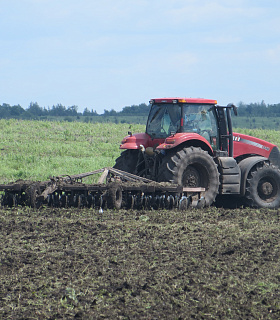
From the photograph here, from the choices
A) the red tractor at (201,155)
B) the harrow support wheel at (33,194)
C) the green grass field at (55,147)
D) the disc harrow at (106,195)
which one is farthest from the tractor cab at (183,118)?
the green grass field at (55,147)

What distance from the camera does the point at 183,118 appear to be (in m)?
11.4

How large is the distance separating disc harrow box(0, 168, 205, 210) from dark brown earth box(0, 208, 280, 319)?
51cm

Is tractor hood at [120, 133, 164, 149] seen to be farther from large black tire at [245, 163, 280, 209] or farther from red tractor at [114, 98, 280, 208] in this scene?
large black tire at [245, 163, 280, 209]

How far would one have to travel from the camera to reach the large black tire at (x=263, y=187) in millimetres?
12047

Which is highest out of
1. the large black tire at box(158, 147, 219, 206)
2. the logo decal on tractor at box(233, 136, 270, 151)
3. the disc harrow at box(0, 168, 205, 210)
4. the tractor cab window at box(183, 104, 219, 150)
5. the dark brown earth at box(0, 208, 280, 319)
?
the tractor cab window at box(183, 104, 219, 150)

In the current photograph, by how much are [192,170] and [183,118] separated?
3.54 ft

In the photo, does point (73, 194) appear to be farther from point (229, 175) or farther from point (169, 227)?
point (229, 175)

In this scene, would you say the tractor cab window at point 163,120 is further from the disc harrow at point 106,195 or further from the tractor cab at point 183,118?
the disc harrow at point 106,195

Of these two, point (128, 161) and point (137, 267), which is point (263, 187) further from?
point (137, 267)

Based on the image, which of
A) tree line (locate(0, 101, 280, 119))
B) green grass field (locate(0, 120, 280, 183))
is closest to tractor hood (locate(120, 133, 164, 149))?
green grass field (locate(0, 120, 280, 183))

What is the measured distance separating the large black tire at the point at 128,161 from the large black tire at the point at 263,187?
2.51m

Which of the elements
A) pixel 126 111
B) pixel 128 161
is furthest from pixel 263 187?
pixel 126 111

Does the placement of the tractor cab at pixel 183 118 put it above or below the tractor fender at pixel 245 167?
above

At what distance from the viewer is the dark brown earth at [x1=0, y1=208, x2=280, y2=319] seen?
537 centimetres
